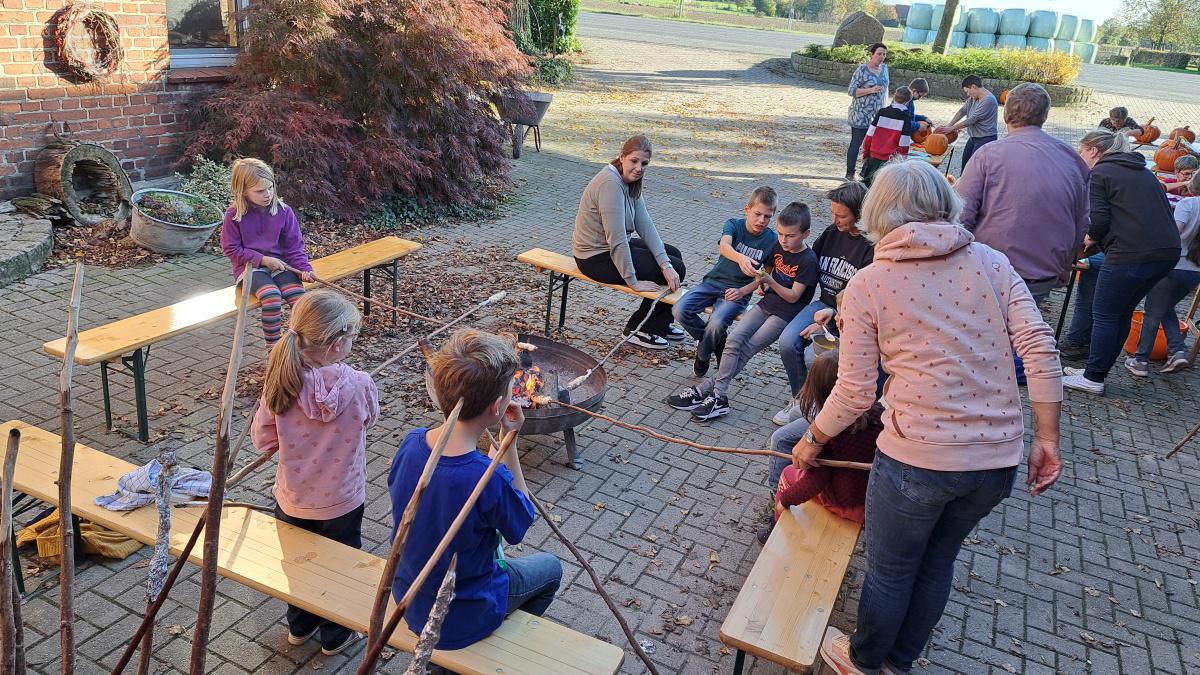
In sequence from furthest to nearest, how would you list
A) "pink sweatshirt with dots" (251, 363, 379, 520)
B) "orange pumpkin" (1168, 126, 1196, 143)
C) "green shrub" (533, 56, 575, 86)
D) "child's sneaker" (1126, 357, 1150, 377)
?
"green shrub" (533, 56, 575, 86) < "orange pumpkin" (1168, 126, 1196, 143) < "child's sneaker" (1126, 357, 1150, 377) < "pink sweatshirt with dots" (251, 363, 379, 520)

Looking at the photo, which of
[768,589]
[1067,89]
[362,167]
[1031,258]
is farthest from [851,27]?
[768,589]

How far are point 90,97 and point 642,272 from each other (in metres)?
5.96

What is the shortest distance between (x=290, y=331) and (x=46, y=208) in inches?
244

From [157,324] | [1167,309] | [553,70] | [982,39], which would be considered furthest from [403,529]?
[982,39]

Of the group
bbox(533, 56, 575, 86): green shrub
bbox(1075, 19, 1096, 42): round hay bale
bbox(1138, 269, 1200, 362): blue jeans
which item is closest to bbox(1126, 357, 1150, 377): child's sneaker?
bbox(1138, 269, 1200, 362): blue jeans

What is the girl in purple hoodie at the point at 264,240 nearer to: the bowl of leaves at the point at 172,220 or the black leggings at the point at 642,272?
the black leggings at the point at 642,272

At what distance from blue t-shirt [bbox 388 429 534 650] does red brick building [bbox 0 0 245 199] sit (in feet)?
24.0

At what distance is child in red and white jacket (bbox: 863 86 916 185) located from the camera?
38.2 feet

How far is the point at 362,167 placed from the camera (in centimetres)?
939

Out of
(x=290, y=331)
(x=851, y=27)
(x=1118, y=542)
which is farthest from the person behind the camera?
(x=851, y=27)

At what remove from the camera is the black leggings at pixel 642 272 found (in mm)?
6820

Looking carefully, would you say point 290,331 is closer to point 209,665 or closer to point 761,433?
point 209,665

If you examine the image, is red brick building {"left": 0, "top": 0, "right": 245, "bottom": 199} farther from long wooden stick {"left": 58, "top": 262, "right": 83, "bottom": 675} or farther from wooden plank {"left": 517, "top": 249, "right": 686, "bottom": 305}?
long wooden stick {"left": 58, "top": 262, "right": 83, "bottom": 675}

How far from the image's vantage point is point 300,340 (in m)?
3.38
